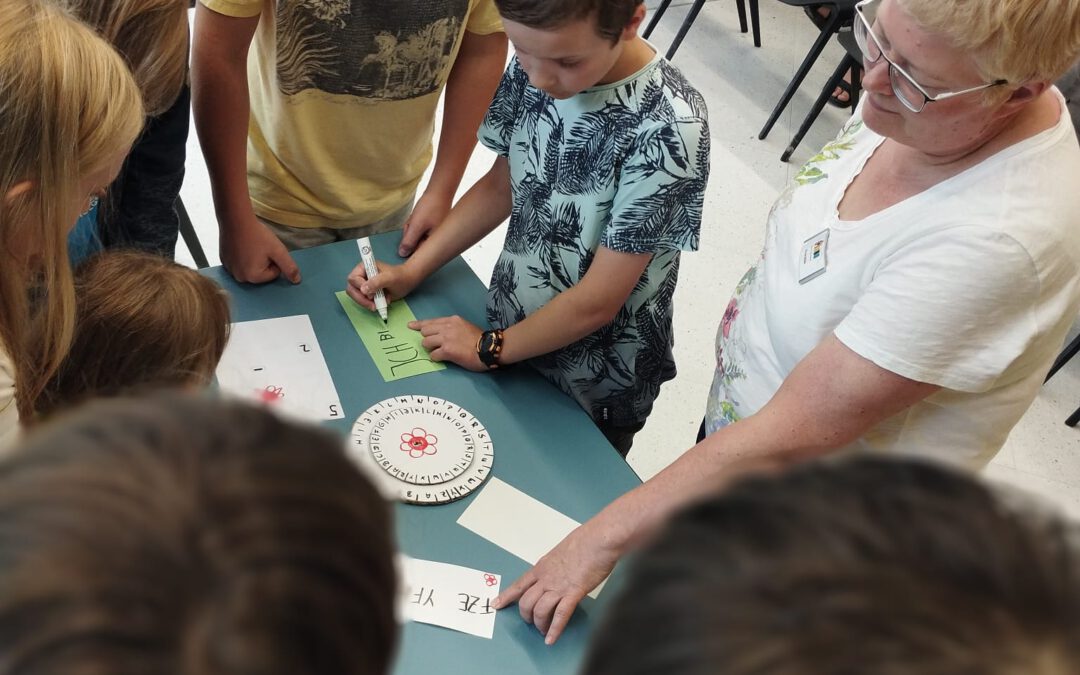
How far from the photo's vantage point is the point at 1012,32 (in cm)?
82

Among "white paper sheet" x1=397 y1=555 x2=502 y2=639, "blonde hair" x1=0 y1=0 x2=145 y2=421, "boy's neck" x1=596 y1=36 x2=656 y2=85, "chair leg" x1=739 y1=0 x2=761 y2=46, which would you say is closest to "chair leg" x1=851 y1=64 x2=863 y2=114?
"chair leg" x1=739 y1=0 x2=761 y2=46

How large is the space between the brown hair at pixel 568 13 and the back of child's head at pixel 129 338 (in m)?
0.55

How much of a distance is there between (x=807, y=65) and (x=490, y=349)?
266 cm

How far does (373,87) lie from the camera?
151cm

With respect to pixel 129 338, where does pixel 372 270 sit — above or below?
below

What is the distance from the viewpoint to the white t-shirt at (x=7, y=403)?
33.8 inches

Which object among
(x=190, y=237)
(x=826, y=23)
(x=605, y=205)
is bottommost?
(x=190, y=237)

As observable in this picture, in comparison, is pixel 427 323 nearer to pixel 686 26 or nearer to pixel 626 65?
pixel 626 65

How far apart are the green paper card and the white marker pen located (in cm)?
2

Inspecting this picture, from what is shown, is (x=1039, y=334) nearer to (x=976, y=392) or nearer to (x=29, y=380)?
(x=976, y=392)

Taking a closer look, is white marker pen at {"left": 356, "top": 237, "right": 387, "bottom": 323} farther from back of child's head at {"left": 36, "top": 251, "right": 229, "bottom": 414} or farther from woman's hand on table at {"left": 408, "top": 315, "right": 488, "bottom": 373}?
back of child's head at {"left": 36, "top": 251, "right": 229, "bottom": 414}

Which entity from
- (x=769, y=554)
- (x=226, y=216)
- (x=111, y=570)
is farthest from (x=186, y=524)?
(x=226, y=216)

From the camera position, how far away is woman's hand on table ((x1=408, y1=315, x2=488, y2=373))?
53.1 inches

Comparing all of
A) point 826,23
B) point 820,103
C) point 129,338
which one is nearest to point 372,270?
point 129,338
